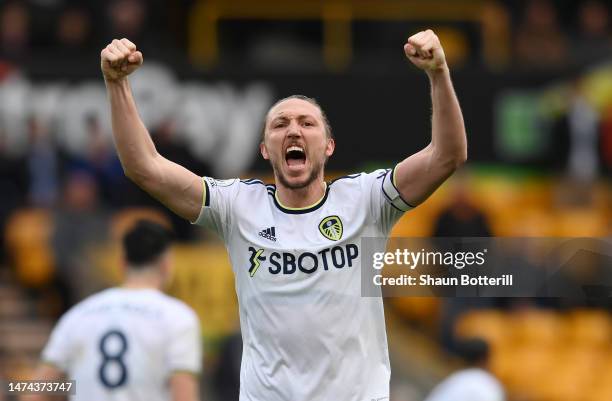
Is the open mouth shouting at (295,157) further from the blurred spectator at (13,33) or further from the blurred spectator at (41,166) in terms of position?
the blurred spectator at (13,33)

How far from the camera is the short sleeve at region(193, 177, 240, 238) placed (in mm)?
6355

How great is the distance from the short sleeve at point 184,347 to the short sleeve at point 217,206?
3.77 feet

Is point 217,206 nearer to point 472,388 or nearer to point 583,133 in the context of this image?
point 472,388

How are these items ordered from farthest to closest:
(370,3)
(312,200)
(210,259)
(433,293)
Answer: (370,3)
(210,259)
(433,293)
(312,200)

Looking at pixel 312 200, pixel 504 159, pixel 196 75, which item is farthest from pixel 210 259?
pixel 312 200

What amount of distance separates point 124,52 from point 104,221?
971 cm

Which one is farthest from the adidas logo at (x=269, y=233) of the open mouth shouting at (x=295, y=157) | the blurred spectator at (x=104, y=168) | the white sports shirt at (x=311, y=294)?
the blurred spectator at (x=104, y=168)

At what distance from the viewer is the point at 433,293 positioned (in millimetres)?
7152

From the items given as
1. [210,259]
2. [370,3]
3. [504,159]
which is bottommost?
[210,259]

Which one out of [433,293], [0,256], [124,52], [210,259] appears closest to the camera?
[124,52]

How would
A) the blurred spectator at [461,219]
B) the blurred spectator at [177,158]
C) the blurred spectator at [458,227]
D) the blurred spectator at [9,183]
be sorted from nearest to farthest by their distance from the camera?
the blurred spectator at [458,227] → the blurred spectator at [461,219] → the blurred spectator at [177,158] → the blurred spectator at [9,183]

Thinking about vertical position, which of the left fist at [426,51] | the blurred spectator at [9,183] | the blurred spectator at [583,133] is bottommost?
the left fist at [426,51]

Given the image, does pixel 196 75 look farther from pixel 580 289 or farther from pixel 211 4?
pixel 580 289

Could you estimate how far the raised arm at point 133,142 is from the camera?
5992 mm
